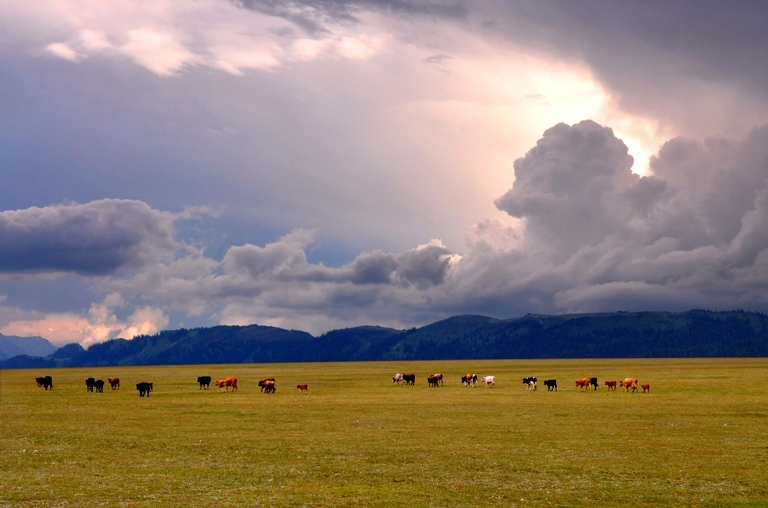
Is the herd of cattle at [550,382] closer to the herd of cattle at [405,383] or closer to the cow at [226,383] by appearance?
the herd of cattle at [405,383]

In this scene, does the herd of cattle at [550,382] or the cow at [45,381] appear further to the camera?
the cow at [45,381]

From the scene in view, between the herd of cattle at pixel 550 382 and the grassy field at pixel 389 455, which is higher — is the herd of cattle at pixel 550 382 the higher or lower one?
the lower one

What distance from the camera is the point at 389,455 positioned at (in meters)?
28.7

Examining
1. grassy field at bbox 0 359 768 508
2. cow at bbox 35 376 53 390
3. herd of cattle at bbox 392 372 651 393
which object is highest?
cow at bbox 35 376 53 390

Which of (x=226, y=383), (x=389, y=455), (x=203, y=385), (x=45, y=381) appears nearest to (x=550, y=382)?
(x=226, y=383)

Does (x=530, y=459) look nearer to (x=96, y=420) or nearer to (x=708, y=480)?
(x=708, y=480)

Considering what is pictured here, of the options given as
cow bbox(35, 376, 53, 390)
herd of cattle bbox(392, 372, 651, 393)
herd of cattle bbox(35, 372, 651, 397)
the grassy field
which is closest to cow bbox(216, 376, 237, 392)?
herd of cattle bbox(35, 372, 651, 397)

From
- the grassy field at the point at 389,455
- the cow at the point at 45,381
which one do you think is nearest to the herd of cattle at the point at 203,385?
the cow at the point at 45,381

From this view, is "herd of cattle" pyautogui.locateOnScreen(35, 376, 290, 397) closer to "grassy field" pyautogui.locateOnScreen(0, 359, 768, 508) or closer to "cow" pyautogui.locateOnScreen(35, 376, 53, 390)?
"cow" pyautogui.locateOnScreen(35, 376, 53, 390)

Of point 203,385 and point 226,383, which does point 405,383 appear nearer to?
point 226,383

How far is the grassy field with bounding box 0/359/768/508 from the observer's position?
69.9ft

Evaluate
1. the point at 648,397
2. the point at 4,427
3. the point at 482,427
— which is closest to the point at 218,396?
the point at 4,427

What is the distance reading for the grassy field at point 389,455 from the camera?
21297 millimetres

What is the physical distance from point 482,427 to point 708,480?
51.7 ft
